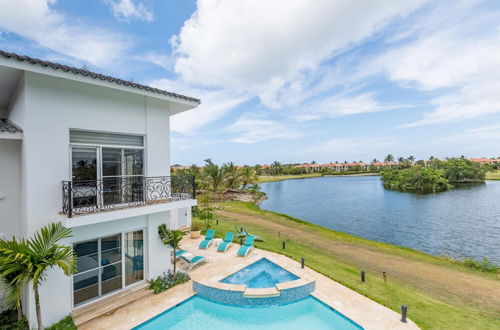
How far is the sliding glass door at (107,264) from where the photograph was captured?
772cm

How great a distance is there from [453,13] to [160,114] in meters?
19.5

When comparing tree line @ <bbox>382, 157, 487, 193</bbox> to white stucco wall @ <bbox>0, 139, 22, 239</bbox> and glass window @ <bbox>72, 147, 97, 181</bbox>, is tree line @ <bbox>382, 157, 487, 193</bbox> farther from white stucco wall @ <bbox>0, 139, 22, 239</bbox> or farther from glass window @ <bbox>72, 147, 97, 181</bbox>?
white stucco wall @ <bbox>0, 139, 22, 239</bbox>

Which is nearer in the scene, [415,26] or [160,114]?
[160,114]

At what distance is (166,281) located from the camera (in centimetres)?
958

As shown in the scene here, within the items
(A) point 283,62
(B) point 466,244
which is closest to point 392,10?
(A) point 283,62

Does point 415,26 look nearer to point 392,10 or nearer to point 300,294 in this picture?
point 392,10

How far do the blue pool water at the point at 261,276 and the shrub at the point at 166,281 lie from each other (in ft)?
5.96

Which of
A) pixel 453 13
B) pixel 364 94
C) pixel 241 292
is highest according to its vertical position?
pixel 364 94

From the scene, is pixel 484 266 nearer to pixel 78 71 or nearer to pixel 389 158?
pixel 78 71

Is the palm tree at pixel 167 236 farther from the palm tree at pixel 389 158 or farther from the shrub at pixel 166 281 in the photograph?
the palm tree at pixel 389 158

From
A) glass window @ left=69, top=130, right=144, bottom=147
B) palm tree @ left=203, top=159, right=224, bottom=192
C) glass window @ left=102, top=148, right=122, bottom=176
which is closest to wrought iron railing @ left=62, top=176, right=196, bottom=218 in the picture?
glass window @ left=102, top=148, right=122, bottom=176

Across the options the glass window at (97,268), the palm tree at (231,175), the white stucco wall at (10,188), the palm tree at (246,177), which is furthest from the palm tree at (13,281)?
the palm tree at (246,177)

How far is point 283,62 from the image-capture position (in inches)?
871

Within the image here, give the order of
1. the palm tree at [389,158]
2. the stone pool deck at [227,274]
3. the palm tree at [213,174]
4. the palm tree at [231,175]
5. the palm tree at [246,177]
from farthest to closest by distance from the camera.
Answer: the palm tree at [389,158]
the palm tree at [246,177]
the palm tree at [231,175]
the palm tree at [213,174]
the stone pool deck at [227,274]
